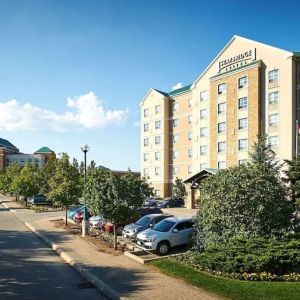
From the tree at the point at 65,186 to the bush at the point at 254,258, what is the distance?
53.8 feet

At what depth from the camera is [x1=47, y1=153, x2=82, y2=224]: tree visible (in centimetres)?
2992

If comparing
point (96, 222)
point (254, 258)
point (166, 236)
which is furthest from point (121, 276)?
point (96, 222)

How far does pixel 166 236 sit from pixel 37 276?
6.61 m

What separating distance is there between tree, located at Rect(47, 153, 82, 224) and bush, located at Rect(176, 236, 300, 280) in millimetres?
16384

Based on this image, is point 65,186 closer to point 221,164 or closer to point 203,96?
point 221,164

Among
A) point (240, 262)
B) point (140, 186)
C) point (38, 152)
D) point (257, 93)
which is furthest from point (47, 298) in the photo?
point (38, 152)

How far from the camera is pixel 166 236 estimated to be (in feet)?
63.8

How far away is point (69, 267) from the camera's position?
17.0 metres

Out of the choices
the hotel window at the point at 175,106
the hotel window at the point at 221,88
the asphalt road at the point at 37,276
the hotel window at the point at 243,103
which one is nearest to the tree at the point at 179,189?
the hotel window at the point at 175,106

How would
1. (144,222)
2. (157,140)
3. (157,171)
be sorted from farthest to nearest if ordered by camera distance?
(157,140) → (157,171) → (144,222)

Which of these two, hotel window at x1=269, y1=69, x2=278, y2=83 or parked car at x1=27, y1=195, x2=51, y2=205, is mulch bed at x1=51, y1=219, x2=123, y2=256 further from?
hotel window at x1=269, y1=69, x2=278, y2=83

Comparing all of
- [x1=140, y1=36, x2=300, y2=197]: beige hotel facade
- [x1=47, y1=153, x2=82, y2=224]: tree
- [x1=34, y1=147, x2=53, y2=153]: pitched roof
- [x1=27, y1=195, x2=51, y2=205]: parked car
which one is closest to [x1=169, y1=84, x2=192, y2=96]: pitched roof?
[x1=140, y1=36, x2=300, y2=197]: beige hotel facade

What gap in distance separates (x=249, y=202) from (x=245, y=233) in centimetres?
126

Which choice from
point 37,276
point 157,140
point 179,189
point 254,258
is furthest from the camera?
point 157,140
